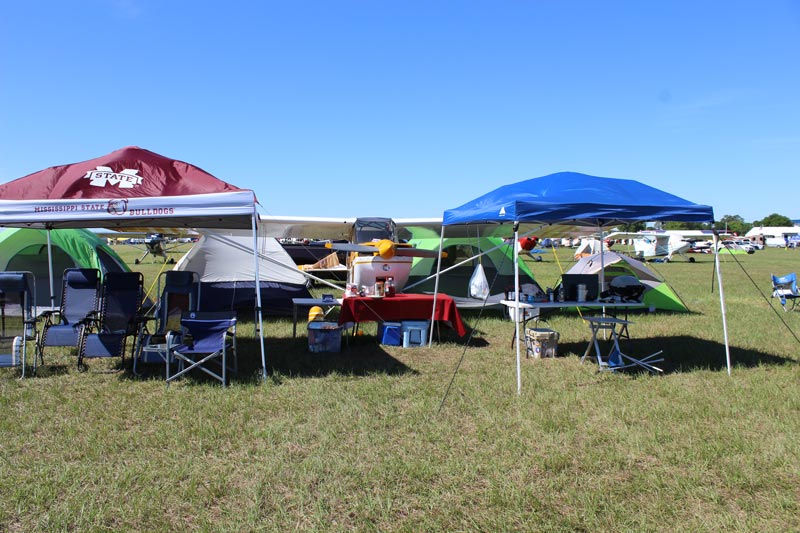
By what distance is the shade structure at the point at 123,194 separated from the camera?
5277mm

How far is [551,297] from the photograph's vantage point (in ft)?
22.0

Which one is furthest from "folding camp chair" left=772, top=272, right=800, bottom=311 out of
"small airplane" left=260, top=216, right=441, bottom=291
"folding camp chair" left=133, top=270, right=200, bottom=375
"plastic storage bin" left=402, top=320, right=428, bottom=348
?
"folding camp chair" left=133, top=270, right=200, bottom=375

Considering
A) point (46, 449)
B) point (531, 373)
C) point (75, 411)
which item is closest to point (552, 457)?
point (531, 373)

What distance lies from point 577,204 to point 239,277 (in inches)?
268

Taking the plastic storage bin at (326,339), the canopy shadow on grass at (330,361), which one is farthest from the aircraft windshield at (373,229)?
the plastic storage bin at (326,339)

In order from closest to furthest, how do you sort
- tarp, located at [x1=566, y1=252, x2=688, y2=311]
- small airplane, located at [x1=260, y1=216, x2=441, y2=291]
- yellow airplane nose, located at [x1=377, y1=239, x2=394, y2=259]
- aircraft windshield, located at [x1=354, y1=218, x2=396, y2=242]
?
yellow airplane nose, located at [x1=377, y1=239, x2=394, y2=259] < small airplane, located at [x1=260, y1=216, x2=441, y2=291] < aircraft windshield, located at [x1=354, y1=218, x2=396, y2=242] < tarp, located at [x1=566, y1=252, x2=688, y2=311]

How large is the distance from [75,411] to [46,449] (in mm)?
826

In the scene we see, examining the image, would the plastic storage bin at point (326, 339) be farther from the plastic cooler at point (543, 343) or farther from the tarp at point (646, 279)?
the tarp at point (646, 279)

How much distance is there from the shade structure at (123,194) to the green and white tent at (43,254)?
156 inches

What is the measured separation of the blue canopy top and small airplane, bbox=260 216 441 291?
155 centimetres

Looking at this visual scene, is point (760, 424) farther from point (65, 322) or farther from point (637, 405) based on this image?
point (65, 322)

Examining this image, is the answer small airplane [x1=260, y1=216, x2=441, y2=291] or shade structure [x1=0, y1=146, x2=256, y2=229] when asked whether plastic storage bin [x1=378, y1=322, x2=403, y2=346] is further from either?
shade structure [x1=0, y1=146, x2=256, y2=229]

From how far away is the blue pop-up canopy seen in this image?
5.30 metres

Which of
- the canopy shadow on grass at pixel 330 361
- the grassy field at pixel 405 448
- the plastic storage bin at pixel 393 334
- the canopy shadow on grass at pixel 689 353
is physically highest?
the plastic storage bin at pixel 393 334
